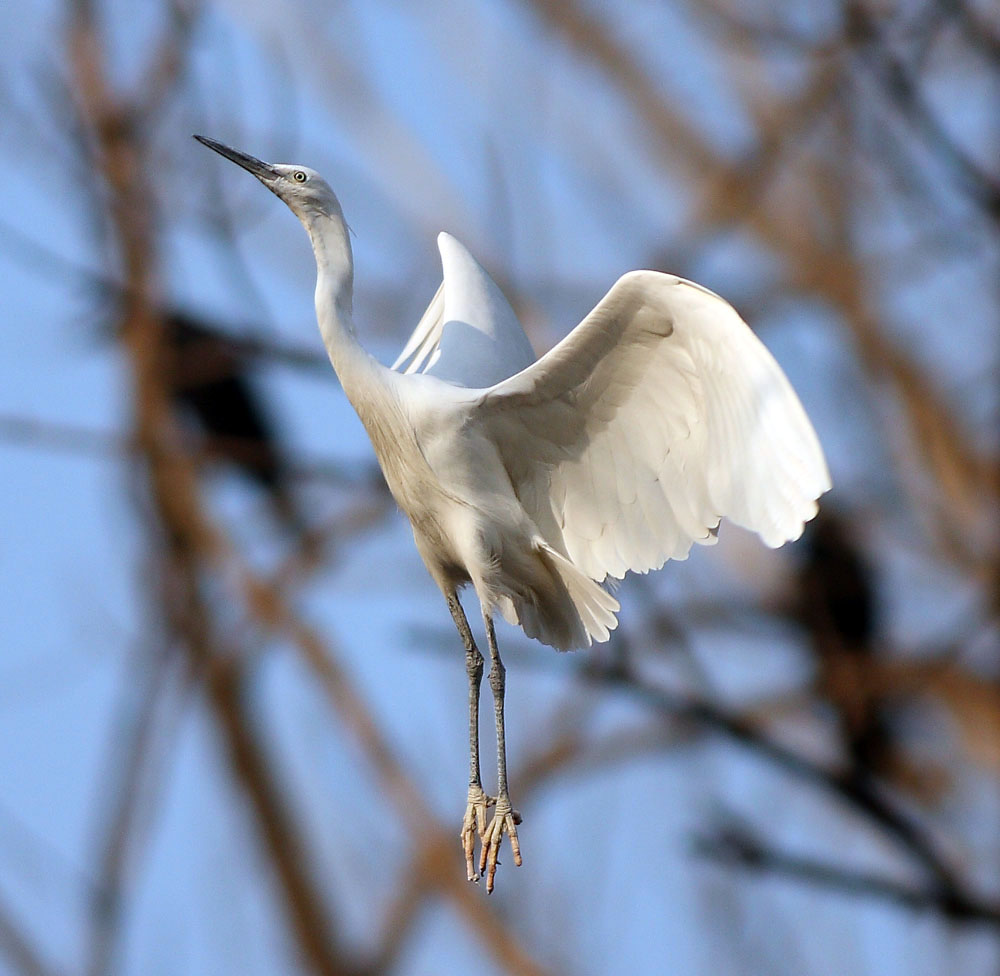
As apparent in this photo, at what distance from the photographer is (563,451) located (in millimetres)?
3379

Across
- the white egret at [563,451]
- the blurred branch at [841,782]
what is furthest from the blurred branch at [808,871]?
the white egret at [563,451]

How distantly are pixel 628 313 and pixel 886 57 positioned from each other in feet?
6.87

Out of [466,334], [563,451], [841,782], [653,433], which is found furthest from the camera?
[841,782]

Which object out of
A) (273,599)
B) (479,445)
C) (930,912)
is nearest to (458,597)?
(479,445)

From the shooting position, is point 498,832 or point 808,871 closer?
point 498,832

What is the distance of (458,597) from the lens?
363cm

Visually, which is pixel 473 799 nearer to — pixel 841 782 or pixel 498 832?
pixel 498 832

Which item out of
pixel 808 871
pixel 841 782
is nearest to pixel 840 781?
pixel 841 782

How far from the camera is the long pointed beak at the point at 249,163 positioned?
11.1 feet

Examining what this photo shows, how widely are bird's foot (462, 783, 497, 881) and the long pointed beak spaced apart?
52.7 inches

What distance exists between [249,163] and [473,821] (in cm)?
146

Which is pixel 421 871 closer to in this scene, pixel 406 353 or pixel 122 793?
pixel 122 793

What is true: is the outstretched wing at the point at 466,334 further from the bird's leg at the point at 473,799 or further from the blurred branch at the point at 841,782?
the blurred branch at the point at 841,782

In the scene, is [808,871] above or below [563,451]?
below
